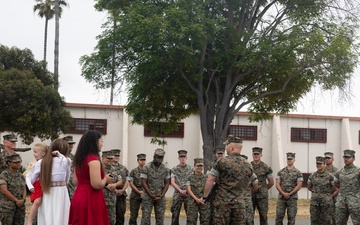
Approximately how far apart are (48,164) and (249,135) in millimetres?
28140

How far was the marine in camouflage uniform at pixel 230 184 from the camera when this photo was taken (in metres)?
11.2

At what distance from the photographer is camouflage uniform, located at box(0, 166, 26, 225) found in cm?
1294

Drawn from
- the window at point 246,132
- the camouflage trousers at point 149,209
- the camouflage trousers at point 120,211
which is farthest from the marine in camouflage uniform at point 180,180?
the window at point 246,132

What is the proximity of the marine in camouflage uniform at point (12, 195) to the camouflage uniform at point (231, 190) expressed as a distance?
3.84 m

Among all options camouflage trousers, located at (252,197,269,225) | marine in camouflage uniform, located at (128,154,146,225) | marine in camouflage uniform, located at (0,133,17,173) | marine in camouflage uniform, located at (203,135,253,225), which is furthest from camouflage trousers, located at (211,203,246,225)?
camouflage trousers, located at (252,197,269,225)

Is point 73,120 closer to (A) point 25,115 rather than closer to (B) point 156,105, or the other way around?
(A) point 25,115

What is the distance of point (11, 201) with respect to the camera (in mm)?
13008

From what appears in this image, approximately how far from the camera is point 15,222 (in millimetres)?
13094

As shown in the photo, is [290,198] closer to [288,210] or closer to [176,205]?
[288,210]

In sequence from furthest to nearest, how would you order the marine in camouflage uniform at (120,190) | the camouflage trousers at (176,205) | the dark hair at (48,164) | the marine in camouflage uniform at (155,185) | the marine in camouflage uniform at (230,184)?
the camouflage trousers at (176,205) < the marine in camouflage uniform at (155,185) < the marine in camouflage uniform at (120,190) < the marine in camouflage uniform at (230,184) < the dark hair at (48,164)

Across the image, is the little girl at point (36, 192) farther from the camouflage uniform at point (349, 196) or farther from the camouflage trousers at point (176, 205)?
the camouflage uniform at point (349, 196)

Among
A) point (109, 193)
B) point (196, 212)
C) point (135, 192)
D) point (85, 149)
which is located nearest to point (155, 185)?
point (135, 192)

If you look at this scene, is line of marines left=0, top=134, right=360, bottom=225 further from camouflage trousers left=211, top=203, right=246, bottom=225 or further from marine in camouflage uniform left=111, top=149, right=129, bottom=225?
camouflage trousers left=211, top=203, right=246, bottom=225

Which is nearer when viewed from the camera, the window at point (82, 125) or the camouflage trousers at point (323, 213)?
the camouflage trousers at point (323, 213)
